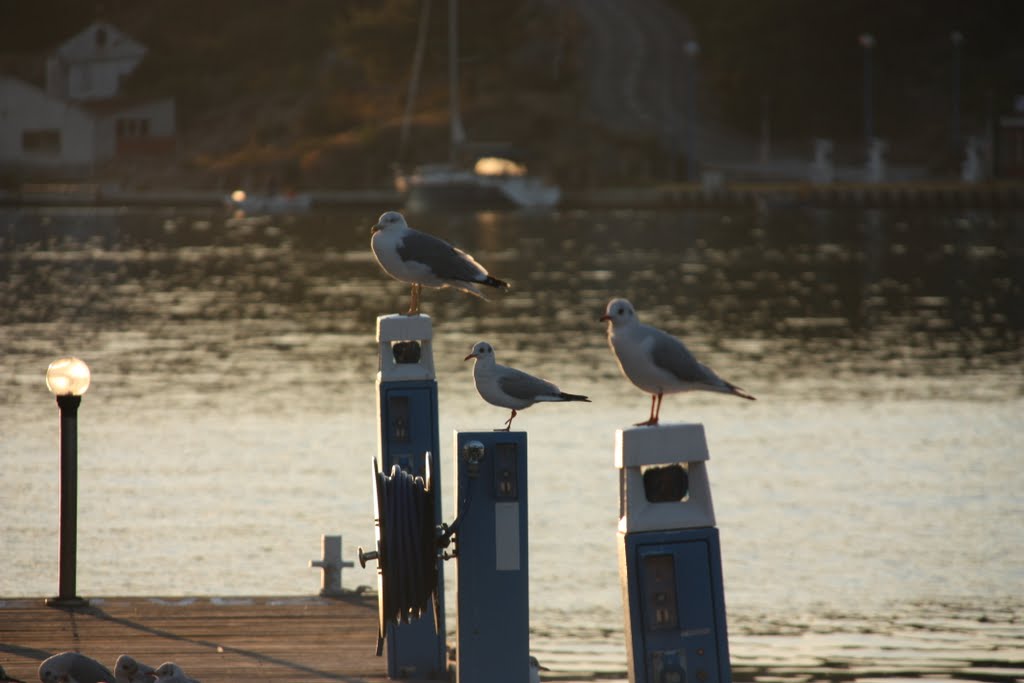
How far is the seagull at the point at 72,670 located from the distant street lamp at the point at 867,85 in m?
104

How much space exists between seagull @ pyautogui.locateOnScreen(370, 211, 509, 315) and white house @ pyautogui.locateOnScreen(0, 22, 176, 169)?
128629 mm

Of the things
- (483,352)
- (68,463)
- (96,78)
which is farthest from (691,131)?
(483,352)

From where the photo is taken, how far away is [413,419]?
12062 millimetres

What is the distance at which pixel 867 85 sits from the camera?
111 m

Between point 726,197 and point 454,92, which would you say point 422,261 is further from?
point 454,92

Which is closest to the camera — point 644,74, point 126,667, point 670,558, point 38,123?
point 670,558

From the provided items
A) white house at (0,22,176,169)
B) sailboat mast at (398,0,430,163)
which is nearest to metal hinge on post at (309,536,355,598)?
sailboat mast at (398,0,430,163)

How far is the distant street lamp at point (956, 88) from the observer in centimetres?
11088

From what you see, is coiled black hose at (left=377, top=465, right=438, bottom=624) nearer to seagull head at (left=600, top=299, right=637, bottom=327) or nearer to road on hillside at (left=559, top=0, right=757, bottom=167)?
seagull head at (left=600, top=299, right=637, bottom=327)

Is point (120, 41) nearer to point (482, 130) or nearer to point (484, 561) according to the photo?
point (482, 130)

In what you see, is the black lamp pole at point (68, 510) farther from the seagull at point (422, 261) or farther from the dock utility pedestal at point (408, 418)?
the dock utility pedestal at point (408, 418)

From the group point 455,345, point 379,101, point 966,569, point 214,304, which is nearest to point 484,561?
point 966,569

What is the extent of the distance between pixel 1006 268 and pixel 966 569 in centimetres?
5038

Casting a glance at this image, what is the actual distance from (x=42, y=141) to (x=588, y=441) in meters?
121
